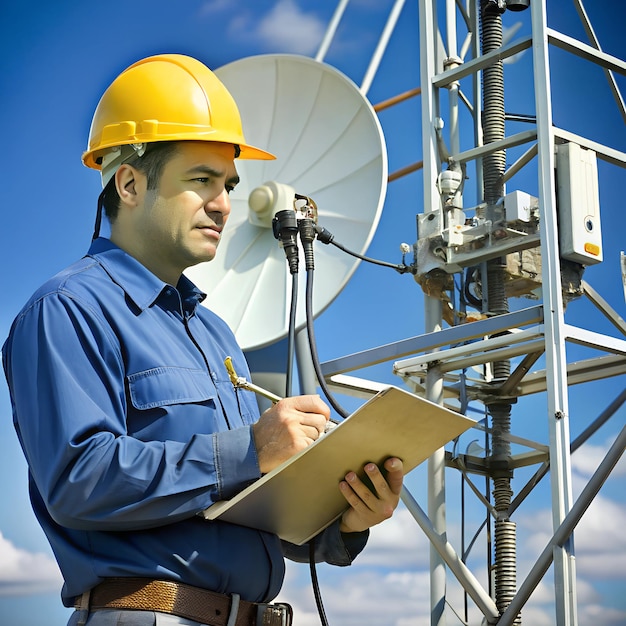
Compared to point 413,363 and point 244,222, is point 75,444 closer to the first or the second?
point 413,363

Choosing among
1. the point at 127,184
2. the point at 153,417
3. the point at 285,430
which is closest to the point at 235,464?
the point at 285,430

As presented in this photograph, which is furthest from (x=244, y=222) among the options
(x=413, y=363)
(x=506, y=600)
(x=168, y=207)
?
(x=168, y=207)

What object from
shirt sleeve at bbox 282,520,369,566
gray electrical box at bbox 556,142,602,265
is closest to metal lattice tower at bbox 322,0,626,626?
gray electrical box at bbox 556,142,602,265

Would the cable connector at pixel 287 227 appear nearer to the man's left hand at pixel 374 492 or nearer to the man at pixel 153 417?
the man at pixel 153 417

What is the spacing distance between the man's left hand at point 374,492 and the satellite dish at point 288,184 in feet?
22.2

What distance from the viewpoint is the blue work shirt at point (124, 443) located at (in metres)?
2.29

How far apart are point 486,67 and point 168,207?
5591mm

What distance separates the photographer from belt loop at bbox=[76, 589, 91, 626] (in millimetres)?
2393

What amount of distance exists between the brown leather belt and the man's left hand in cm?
36

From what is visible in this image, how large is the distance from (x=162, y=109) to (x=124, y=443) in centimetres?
97

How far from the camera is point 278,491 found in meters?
2.43

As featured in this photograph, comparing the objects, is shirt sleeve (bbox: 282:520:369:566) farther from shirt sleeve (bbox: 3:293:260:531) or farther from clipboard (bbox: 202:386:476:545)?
shirt sleeve (bbox: 3:293:260:531)

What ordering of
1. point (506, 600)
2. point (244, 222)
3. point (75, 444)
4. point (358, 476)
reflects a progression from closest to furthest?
point (75, 444) → point (358, 476) → point (506, 600) → point (244, 222)

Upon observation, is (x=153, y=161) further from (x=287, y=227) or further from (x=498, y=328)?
(x=498, y=328)
